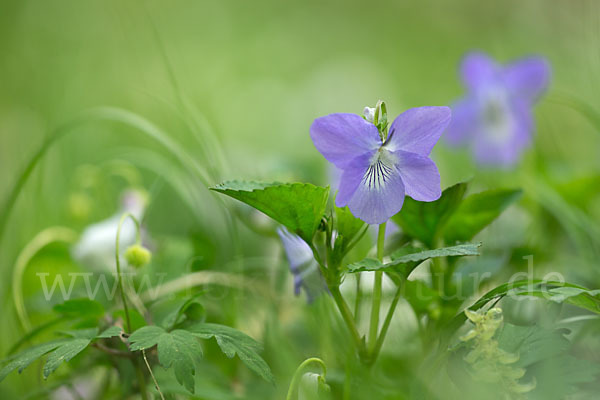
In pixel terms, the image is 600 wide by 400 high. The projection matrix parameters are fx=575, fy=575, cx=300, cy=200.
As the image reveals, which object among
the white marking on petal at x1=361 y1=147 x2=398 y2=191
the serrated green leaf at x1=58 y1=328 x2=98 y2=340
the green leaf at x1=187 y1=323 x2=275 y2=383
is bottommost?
the green leaf at x1=187 y1=323 x2=275 y2=383

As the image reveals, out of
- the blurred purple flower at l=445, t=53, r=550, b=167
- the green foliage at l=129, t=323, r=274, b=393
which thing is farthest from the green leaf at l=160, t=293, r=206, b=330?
the blurred purple flower at l=445, t=53, r=550, b=167

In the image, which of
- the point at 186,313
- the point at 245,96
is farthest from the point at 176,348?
the point at 245,96

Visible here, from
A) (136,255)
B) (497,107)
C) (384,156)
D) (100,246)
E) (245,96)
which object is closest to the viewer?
(384,156)

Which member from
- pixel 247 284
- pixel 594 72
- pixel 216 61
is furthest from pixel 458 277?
pixel 216 61

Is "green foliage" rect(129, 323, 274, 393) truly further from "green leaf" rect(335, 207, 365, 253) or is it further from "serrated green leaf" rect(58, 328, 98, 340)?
"green leaf" rect(335, 207, 365, 253)

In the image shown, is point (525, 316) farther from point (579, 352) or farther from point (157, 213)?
point (157, 213)

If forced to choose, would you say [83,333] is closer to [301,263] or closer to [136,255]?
[136,255]
